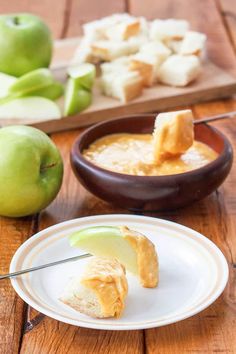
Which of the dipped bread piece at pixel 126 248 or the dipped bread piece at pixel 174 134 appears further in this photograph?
the dipped bread piece at pixel 174 134

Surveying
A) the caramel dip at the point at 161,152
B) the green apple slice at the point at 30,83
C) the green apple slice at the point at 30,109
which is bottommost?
the green apple slice at the point at 30,109

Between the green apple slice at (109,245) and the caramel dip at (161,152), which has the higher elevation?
the green apple slice at (109,245)

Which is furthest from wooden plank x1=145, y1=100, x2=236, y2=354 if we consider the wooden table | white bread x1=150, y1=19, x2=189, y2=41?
white bread x1=150, y1=19, x2=189, y2=41

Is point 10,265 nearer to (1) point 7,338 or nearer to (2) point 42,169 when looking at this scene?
(1) point 7,338

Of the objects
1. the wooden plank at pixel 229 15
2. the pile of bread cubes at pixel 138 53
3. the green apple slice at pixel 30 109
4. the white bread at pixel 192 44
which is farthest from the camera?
the wooden plank at pixel 229 15

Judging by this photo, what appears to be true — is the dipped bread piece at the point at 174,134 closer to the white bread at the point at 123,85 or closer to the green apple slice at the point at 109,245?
the green apple slice at the point at 109,245

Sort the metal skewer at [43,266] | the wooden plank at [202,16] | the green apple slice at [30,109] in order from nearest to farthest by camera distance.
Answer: the metal skewer at [43,266] → the green apple slice at [30,109] → the wooden plank at [202,16]

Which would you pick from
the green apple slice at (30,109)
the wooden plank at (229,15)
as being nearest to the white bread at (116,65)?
the green apple slice at (30,109)

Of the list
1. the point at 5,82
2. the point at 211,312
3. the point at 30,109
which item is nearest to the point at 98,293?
the point at 211,312

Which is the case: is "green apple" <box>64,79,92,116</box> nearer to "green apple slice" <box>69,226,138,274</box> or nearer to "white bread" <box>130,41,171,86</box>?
"white bread" <box>130,41,171,86</box>
